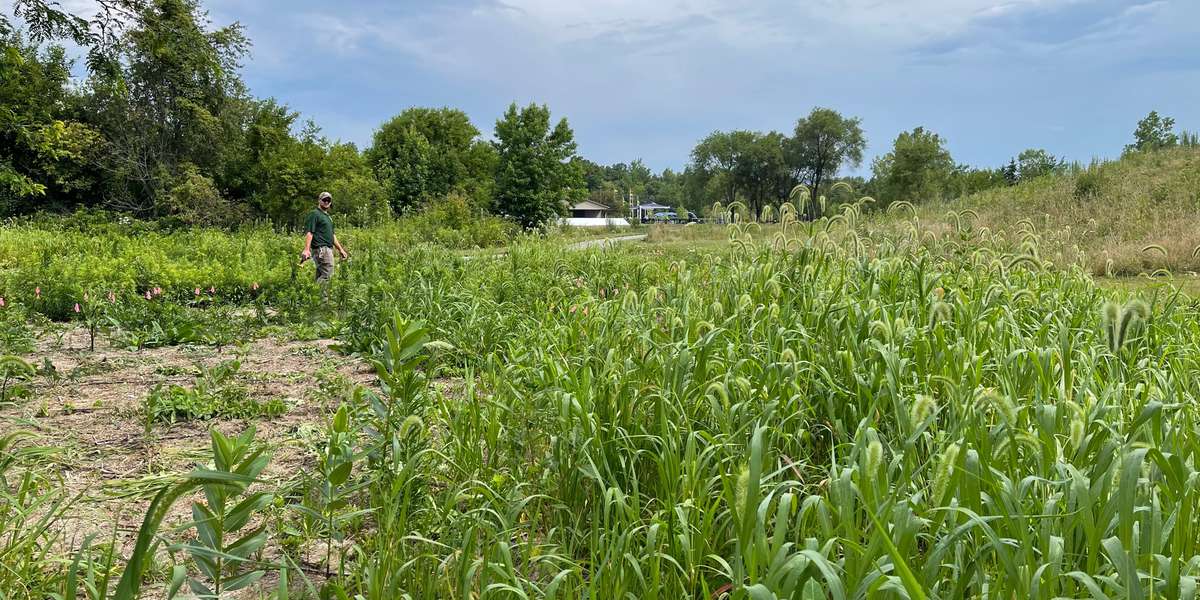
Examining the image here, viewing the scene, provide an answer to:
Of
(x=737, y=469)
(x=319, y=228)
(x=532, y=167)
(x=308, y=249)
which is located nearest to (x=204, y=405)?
(x=737, y=469)

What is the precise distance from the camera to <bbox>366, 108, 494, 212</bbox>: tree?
4434 cm

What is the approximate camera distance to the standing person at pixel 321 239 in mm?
8992

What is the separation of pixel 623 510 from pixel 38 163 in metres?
34.2

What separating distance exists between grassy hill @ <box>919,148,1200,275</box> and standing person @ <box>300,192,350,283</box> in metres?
7.89

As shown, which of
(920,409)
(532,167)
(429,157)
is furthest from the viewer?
(429,157)

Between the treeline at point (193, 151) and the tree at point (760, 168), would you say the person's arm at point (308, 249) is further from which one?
the tree at point (760, 168)

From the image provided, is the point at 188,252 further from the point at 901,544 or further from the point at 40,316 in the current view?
the point at 901,544

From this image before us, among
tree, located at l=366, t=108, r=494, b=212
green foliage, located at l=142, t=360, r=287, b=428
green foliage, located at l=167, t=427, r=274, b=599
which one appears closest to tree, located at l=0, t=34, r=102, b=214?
tree, located at l=366, t=108, r=494, b=212

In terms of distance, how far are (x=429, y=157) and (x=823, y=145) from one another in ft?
117

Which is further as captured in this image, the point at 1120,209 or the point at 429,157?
the point at 429,157

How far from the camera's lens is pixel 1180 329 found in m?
3.86

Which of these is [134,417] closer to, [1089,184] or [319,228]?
[319,228]

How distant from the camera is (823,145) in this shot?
64125mm

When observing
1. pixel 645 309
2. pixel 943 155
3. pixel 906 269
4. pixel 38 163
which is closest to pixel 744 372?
pixel 645 309
